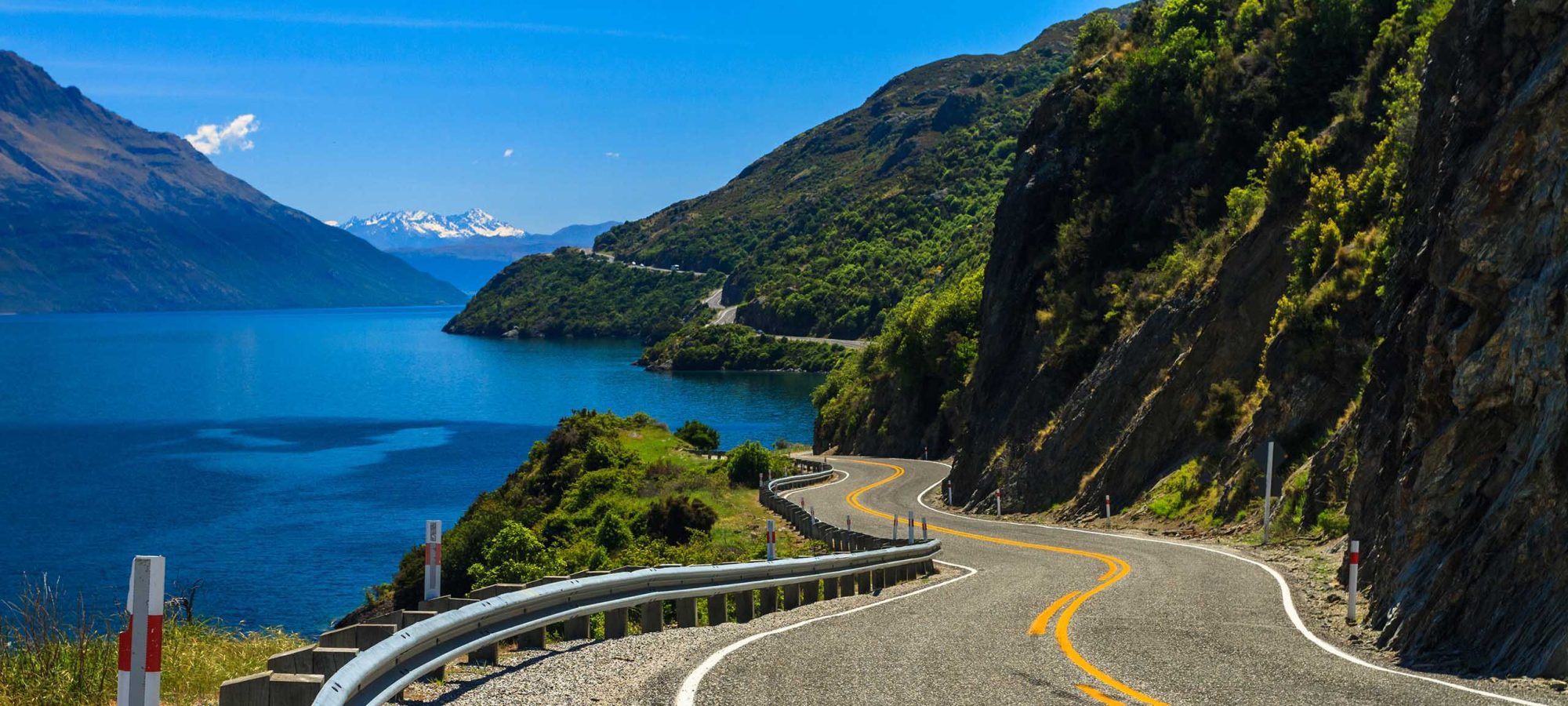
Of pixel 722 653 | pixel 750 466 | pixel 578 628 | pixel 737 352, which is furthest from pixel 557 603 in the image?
pixel 737 352

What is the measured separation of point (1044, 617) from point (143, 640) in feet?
33.1

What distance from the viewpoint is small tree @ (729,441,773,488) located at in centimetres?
5278

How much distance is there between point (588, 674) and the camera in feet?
29.9

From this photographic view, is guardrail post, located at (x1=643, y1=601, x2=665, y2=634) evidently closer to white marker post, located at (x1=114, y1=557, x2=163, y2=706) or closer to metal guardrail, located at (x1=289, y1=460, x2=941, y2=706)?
metal guardrail, located at (x1=289, y1=460, x2=941, y2=706)

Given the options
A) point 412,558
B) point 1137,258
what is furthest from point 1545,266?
point 412,558

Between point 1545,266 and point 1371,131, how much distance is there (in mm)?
20969

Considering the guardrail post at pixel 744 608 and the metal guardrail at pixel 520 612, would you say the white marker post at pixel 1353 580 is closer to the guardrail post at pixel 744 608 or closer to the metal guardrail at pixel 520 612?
the metal guardrail at pixel 520 612

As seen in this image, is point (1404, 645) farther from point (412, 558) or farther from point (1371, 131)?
point (412, 558)

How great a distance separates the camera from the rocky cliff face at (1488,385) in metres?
10.8

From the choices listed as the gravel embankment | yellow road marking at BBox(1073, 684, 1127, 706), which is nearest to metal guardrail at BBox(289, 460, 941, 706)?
the gravel embankment

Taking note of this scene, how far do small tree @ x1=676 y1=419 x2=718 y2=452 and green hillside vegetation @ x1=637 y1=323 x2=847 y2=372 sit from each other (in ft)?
295

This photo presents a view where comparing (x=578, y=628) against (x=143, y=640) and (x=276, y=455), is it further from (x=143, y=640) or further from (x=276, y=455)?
(x=276, y=455)

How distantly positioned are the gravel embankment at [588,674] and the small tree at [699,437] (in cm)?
6048

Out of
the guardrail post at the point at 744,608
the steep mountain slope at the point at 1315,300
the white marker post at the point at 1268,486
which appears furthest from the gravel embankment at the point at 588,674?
the white marker post at the point at 1268,486
